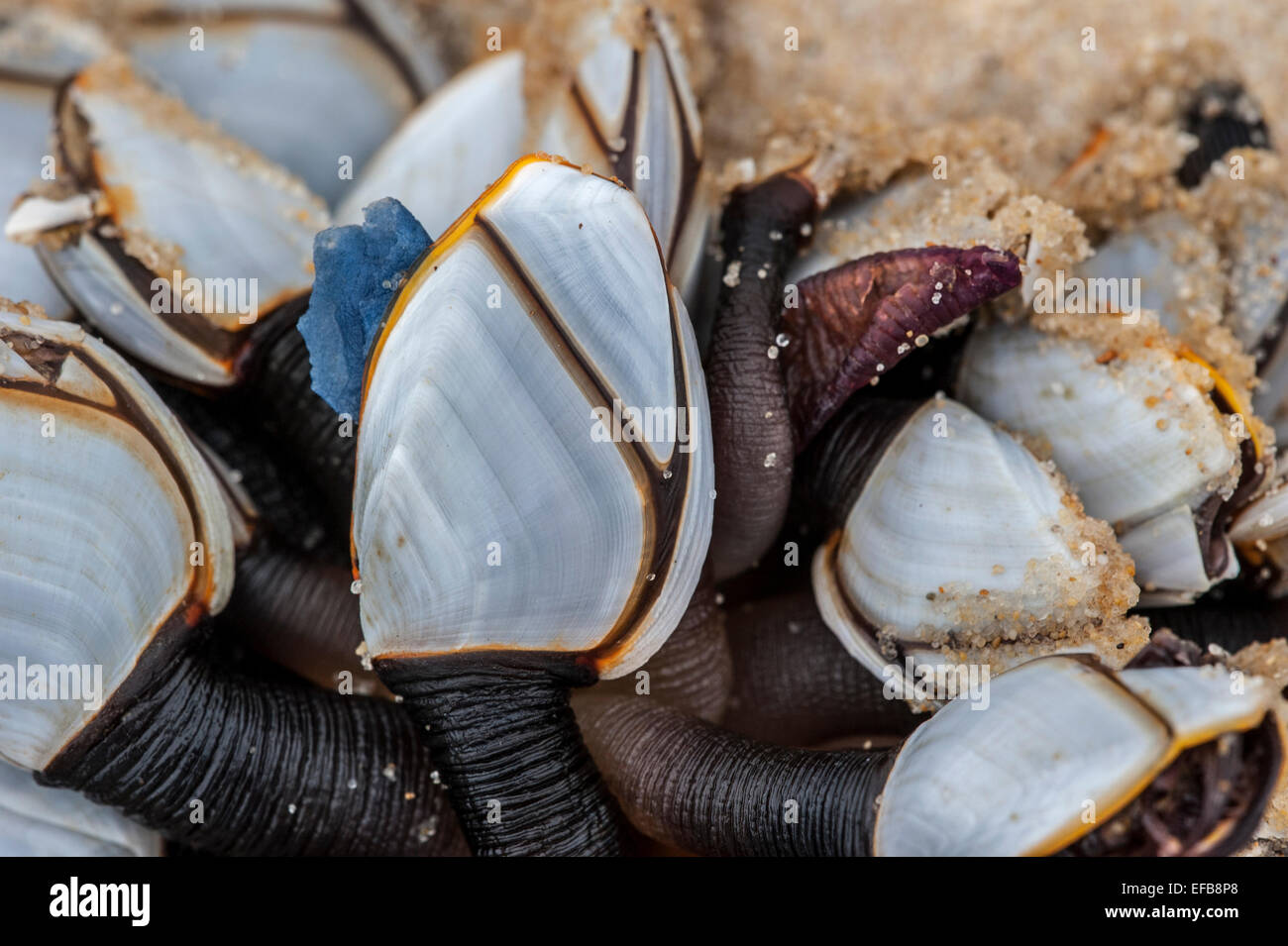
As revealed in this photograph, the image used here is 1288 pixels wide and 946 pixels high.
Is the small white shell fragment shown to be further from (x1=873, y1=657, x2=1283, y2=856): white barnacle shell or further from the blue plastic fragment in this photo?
(x1=873, y1=657, x2=1283, y2=856): white barnacle shell

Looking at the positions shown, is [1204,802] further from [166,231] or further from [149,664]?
[166,231]

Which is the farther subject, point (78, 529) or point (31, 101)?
point (31, 101)

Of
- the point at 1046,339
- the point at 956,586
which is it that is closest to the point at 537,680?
the point at 956,586

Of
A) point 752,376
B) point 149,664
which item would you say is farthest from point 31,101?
point 752,376

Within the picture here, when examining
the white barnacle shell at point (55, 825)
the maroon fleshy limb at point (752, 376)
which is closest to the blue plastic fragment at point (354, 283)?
the maroon fleshy limb at point (752, 376)

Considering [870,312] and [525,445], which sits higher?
[870,312]
